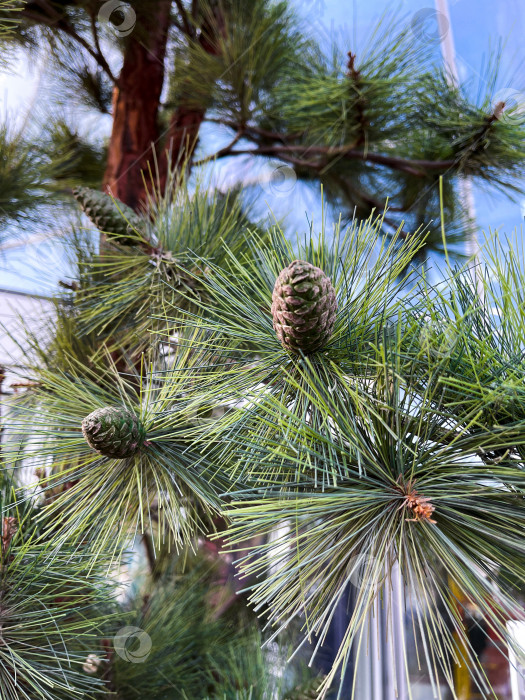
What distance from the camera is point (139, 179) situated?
21.8 inches

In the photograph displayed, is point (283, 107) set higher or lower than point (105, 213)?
higher

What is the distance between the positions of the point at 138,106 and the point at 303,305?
1.59 ft

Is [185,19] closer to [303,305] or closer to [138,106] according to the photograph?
[138,106]

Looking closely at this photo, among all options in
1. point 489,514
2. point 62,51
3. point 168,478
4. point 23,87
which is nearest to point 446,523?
point 489,514

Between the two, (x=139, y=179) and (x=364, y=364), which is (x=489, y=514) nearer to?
(x=364, y=364)

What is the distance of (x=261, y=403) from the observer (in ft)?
0.67

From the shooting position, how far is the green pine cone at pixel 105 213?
0.32m

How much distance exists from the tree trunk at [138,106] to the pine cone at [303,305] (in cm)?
38

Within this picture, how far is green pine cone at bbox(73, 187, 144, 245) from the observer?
32cm

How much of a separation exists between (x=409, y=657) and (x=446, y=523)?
0.36m

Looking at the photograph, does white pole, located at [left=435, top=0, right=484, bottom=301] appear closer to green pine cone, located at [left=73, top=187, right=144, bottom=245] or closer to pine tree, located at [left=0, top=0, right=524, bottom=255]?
pine tree, located at [left=0, top=0, right=524, bottom=255]

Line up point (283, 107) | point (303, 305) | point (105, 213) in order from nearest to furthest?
point (303, 305) < point (105, 213) < point (283, 107)

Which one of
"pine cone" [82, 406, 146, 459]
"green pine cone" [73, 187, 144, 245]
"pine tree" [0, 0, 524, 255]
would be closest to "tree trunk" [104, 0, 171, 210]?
"pine tree" [0, 0, 524, 255]

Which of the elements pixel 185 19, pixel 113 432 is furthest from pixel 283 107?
pixel 113 432
